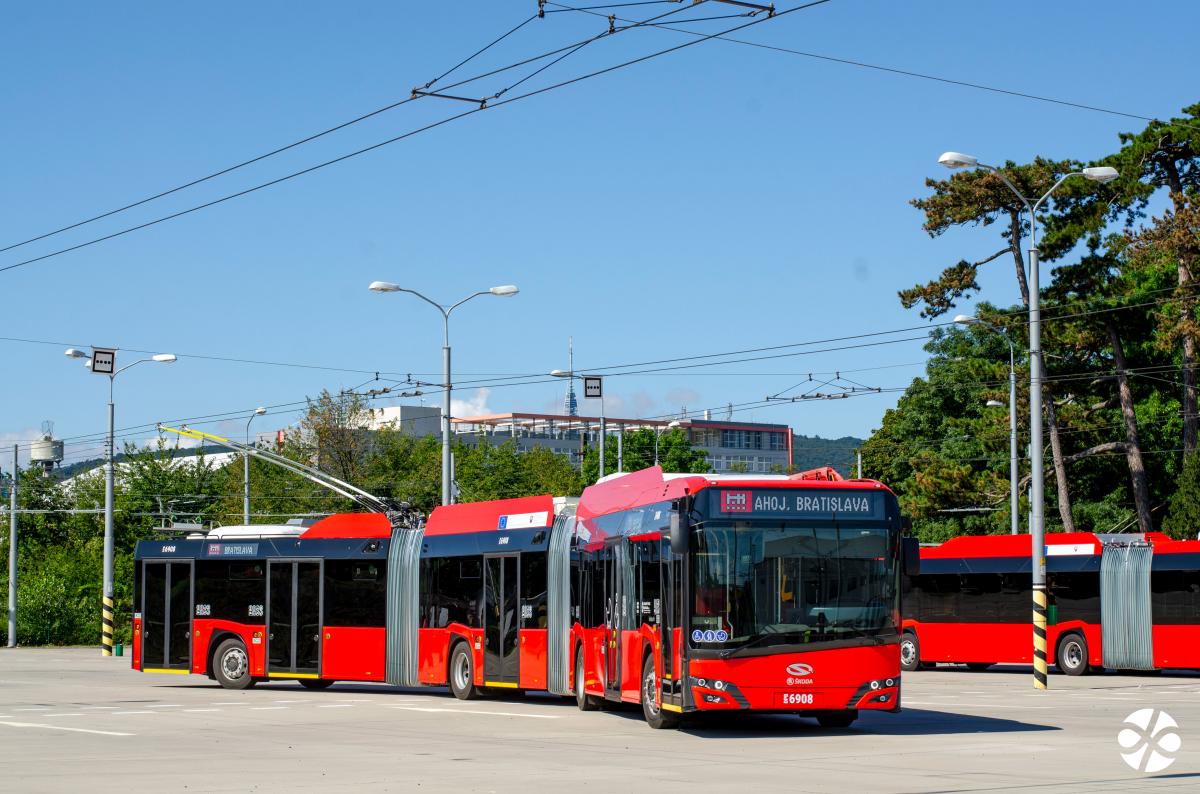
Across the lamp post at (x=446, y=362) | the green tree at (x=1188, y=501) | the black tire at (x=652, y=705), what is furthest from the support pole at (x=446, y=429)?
the green tree at (x=1188, y=501)

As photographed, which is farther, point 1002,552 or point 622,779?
point 1002,552

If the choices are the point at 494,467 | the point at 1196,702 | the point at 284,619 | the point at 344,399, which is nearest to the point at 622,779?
the point at 1196,702

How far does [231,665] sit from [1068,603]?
17.2 m

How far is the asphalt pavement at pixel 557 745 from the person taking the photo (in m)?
13.6

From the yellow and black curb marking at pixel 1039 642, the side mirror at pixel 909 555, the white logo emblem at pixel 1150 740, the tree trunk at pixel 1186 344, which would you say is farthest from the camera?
the tree trunk at pixel 1186 344

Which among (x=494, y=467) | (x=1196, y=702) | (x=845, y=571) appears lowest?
(x=1196, y=702)

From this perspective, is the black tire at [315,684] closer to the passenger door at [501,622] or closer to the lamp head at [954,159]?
the passenger door at [501,622]

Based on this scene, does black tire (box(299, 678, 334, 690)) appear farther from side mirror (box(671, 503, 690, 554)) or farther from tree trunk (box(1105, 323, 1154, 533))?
tree trunk (box(1105, 323, 1154, 533))

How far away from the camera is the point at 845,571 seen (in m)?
18.2

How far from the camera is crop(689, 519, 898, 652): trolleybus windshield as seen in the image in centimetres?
1791

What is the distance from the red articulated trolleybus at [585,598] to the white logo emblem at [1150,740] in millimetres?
2660

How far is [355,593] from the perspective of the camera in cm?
2816

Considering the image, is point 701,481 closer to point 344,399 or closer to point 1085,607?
point 1085,607

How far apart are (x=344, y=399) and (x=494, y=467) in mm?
31103
